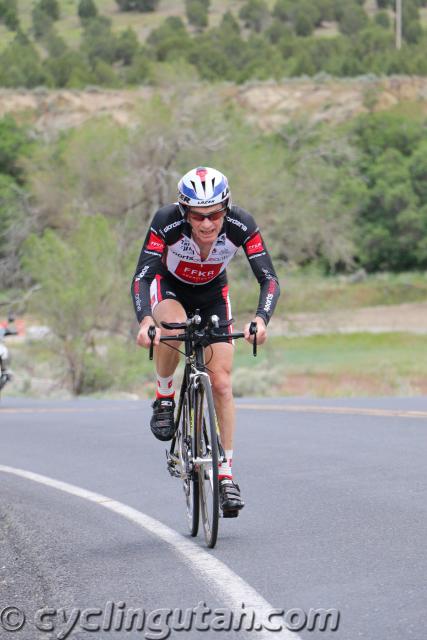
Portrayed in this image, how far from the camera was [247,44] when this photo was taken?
132000 mm

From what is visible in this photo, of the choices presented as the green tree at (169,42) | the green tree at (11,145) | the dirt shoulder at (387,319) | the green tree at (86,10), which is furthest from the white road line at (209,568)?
the green tree at (86,10)

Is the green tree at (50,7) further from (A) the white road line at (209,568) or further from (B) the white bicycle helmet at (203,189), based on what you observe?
(B) the white bicycle helmet at (203,189)

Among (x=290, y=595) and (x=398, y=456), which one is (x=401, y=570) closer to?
(x=290, y=595)

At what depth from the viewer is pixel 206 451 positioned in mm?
7438

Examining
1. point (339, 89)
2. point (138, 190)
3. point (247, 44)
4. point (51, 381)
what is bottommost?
point (51, 381)

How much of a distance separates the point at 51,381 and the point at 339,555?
101 feet

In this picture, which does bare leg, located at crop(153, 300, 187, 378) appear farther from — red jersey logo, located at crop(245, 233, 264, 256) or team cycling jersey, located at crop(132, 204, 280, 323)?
red jersey logo, located at crop(245, 233, 264, 256)

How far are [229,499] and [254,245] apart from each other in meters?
1.56

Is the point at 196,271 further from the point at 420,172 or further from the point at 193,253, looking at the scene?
the point at 420,172

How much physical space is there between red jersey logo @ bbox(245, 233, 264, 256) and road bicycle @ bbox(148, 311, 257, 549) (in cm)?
49

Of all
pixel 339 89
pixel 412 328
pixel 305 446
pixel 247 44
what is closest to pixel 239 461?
pixel 305 446

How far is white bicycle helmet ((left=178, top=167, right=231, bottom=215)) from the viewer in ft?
24.2

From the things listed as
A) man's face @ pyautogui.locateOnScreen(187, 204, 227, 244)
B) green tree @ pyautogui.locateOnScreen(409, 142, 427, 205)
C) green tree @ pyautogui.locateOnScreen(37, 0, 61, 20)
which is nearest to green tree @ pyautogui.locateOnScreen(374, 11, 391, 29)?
green tree @ pyautogui.locateOnScreen(37, 0, 61, 20)

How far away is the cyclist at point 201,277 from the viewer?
7418 mm
